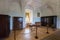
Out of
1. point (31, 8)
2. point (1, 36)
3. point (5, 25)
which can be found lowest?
point (1, 36)

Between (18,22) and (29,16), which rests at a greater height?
(29,16)

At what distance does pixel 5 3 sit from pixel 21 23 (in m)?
2.85

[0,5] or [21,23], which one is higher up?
[0,5]

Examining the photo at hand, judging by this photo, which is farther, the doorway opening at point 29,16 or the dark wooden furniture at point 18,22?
the doorway opening at point 29,16

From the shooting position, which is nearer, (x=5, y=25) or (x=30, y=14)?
(x=5, y=25)

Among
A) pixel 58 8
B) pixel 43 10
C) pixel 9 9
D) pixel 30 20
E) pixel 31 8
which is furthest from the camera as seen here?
pixel 30 20

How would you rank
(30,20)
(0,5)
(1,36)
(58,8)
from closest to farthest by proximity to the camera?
(1,36)
(0,5)
(58,8)
(30,20)

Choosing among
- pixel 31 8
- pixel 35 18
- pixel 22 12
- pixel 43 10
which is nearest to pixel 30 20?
pixel 35 18

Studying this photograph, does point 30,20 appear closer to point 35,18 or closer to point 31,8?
point 35,18

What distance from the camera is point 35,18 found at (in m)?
14.7

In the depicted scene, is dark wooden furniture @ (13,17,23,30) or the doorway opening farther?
the doorway opening

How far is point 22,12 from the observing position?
973 centimetres

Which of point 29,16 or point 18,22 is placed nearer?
point 18,22

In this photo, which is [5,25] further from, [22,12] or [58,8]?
[58,8]
